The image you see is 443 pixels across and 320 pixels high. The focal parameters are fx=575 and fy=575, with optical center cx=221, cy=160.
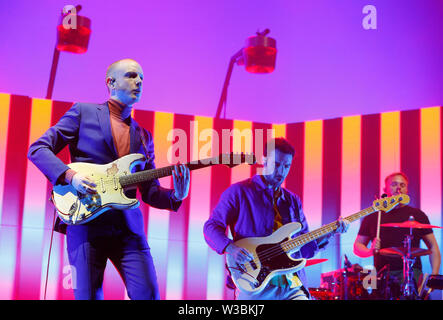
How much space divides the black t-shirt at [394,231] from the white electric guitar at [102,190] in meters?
4.05

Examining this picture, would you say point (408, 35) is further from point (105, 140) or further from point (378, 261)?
point (105, 140)

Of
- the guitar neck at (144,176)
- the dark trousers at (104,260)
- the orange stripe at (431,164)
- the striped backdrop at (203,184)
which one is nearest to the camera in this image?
the dark trousers at (104,260)

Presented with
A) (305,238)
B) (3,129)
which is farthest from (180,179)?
(3,129)

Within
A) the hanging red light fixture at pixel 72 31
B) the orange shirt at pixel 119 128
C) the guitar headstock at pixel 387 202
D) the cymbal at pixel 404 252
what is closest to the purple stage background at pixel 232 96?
the cymbal at pixel 404 252

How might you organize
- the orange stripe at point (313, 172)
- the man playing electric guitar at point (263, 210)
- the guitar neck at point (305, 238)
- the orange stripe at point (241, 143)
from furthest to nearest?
the orange stripe at point (313, 172) < the orange stripe at point (241, 143) < the man playing electric guitar at point (263, 210) < the guitar neck at point (305, 238)

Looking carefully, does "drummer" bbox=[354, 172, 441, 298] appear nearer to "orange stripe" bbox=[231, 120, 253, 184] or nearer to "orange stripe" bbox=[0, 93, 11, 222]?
"orange stripe" bbox=[231, 120, 253, 184]

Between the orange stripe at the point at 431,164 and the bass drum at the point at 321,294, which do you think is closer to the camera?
the bass drum at the point at 321,294

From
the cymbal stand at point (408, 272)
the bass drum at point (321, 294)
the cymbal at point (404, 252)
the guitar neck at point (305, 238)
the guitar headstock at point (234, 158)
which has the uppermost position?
the guitar headstock at point (234, 158)

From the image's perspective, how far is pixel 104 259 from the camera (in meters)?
3.03

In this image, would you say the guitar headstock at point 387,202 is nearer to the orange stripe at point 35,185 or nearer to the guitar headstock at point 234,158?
the guitar headstock at point 234,158

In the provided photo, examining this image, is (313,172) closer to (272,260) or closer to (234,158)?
(272,260)

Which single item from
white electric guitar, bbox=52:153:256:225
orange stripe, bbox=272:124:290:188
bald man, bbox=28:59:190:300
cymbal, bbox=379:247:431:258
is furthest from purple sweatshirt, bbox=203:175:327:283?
orange stripe, bbox=272:124:290:188

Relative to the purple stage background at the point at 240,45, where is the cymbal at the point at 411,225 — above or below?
below

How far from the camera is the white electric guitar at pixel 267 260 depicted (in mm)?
3875
